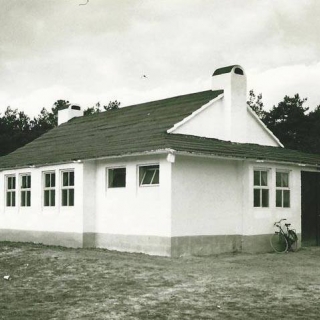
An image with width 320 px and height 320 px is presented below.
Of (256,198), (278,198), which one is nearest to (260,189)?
(256,198)

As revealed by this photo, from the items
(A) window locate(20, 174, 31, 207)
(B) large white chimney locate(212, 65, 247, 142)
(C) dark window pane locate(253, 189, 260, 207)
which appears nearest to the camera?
(C) dark window pane locate(253, 189, 260, 207)

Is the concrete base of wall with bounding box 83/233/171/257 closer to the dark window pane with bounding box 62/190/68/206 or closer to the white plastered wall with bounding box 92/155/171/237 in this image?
the white plastered wall with bounding box 92/155/171/237

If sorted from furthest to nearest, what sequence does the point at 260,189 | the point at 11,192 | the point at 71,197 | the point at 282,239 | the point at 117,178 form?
the point at 11,192
the point at 71,197
the point at 282,239
the point at 260,189
the point at 117,178

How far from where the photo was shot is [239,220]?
2002 centimetres

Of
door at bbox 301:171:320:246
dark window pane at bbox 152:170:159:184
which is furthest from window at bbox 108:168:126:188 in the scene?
door at bbox 301:171:320:246

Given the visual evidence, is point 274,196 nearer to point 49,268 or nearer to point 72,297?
point 49,268

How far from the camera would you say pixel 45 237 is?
22422 millimetres

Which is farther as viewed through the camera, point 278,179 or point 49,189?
point 49,189

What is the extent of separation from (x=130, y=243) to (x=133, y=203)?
4.27 ft

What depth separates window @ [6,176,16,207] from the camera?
80.5 ft

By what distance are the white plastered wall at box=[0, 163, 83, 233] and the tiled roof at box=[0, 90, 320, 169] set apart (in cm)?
46

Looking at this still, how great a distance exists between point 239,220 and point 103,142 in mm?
5569

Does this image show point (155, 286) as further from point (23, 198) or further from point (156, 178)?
point (23, 198)

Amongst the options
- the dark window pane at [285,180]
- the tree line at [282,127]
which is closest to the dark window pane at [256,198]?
the dark window pane at [285,180]
